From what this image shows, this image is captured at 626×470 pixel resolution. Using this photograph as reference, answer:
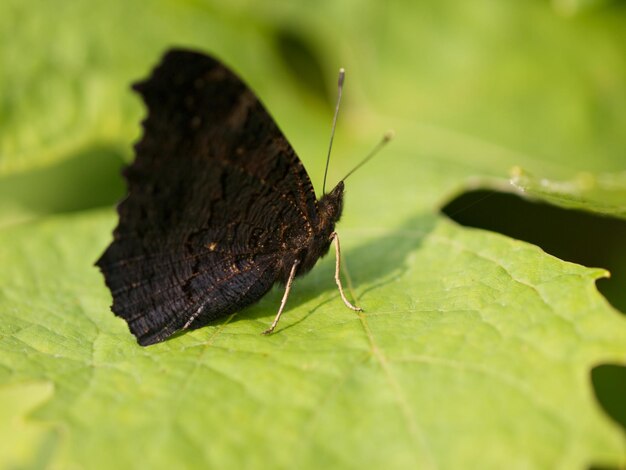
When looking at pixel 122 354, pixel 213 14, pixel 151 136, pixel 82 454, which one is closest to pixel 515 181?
pixel 151 136

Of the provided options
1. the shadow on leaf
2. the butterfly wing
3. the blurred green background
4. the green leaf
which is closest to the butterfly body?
the butterfly wing

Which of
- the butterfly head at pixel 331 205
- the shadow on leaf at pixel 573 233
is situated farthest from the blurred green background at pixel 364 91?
the butterfly head at pixel 331 205

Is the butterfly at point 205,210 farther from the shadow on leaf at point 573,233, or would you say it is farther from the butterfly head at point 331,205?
the shadow on leaf at point 573,233

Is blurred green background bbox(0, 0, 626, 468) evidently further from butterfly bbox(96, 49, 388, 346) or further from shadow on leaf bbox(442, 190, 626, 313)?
butterfly bbox(96, 49, 388, 346)

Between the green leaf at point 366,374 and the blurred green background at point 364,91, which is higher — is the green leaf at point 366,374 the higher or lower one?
the lower one

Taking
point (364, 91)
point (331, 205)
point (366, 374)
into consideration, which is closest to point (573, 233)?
point (331, 205)

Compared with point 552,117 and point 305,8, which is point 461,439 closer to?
point 552,117

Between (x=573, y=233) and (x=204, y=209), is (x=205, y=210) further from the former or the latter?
(x=573, y=233)

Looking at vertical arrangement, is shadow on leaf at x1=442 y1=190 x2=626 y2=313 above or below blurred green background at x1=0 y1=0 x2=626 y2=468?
below
